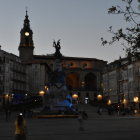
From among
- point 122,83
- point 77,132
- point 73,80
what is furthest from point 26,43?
point 77,132

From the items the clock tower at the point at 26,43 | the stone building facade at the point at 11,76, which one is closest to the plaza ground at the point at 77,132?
the stone building facade at the point at 11,76

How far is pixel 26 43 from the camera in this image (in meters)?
149

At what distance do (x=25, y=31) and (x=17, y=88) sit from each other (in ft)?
83.1

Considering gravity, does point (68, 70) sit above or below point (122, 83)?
above

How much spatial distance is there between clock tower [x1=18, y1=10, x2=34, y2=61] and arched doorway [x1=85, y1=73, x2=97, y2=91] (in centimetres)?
4584

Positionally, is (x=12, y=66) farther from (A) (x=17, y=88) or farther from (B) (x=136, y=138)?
(B) (x=136, y=138)

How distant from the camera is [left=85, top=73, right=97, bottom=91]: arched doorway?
623 ft

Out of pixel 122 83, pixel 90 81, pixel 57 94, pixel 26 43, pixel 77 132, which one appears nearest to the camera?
pixel 77 132

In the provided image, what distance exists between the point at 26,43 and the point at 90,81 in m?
53.9

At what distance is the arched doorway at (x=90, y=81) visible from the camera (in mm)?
189962

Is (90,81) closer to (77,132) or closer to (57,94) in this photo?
(57,94)

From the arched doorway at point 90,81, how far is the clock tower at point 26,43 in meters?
45.8

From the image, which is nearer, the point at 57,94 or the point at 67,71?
the point at 57,94

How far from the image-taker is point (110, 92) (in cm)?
14988
